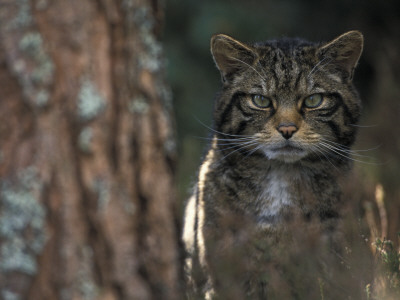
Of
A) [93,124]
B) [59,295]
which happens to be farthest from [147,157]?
[59,295]

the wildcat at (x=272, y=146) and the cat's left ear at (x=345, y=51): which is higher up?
the cat's left ear at (x=345, y=51)

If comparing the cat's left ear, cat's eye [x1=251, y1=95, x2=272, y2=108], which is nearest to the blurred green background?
the cat's left ear

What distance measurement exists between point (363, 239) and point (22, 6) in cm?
181

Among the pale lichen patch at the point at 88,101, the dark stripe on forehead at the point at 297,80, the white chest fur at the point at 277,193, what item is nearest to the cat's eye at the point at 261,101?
the dark stripe on forehead at the point at 297,80

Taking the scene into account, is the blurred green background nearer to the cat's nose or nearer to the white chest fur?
the white chest fur

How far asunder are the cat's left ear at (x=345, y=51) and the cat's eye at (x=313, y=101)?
0.80ft

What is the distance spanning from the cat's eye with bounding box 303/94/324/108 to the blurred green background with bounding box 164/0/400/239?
2568 mm

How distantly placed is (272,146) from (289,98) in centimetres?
34

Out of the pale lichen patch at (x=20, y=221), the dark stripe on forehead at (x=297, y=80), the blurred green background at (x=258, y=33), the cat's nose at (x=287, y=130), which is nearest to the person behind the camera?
the pale lichen patch at (x=20, y=221)

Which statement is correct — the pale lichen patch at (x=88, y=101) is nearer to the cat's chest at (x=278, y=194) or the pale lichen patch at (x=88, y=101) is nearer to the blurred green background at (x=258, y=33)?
the cat's chest at (x=278, y=194)

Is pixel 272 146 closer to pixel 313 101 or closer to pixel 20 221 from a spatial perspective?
pixel 313 101

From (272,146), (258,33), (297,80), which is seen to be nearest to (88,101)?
(272,146)

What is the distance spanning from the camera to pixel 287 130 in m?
3.22

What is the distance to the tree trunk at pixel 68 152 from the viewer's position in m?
1.70
